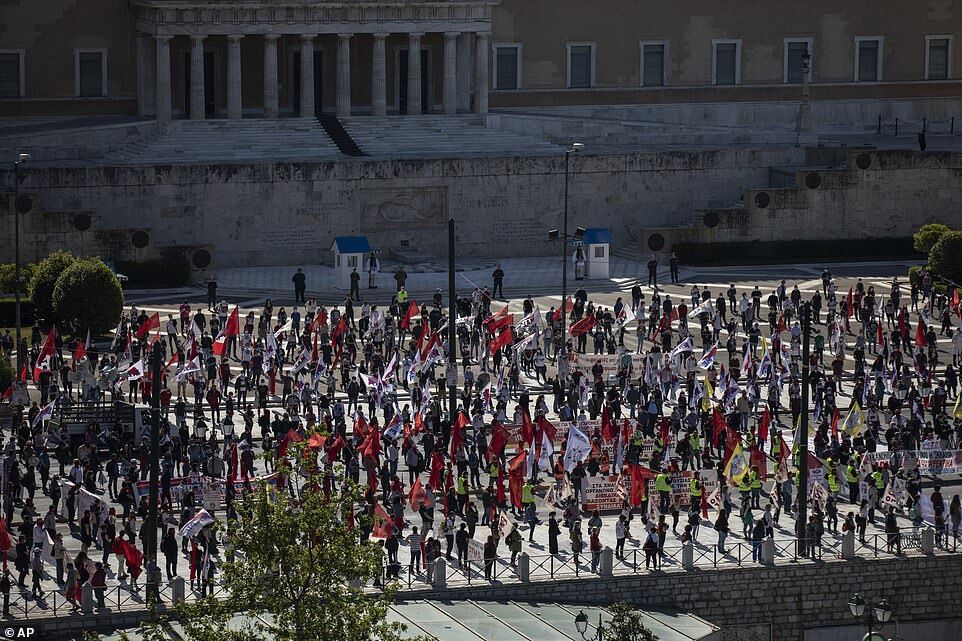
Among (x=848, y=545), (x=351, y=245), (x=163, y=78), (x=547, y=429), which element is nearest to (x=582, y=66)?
(x=163, y=78)

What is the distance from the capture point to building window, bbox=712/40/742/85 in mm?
85938

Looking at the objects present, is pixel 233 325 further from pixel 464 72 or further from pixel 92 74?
pixel 464 72

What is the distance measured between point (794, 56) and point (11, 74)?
29.9m

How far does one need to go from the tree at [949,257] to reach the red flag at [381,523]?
99.9ft

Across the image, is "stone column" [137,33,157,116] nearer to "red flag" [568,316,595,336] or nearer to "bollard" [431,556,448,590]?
"red flag" [568,316,595,336]

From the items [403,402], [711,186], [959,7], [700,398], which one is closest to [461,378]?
[403,402]

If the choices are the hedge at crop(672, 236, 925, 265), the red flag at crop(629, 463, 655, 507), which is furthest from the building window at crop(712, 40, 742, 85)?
the red flag at crop(629, 463, 655, 507)

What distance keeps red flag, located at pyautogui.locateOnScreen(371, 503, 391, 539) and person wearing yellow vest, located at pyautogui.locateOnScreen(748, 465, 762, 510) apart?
767cm

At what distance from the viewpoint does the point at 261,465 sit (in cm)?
4775

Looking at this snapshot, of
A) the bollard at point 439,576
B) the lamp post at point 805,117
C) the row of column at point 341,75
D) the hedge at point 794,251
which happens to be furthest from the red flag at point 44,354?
the lamp post at point 805,117

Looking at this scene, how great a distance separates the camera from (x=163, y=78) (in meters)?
77.0

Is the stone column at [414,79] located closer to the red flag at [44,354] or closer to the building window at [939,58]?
the building window at [939,58]

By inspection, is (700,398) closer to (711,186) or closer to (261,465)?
(261,465)

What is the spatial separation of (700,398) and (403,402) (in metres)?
7.29
